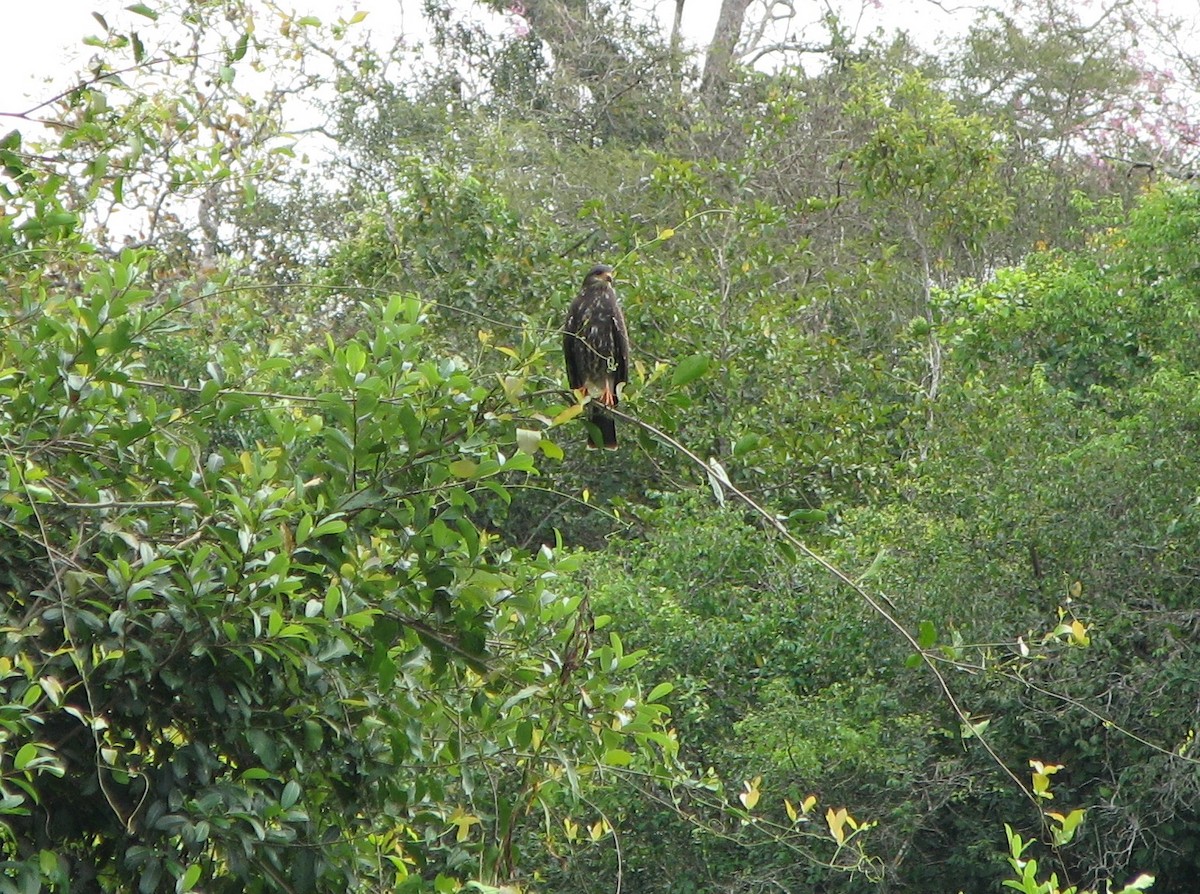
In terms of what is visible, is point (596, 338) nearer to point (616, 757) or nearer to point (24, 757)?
point (616, 757)

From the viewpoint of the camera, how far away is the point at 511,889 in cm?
297

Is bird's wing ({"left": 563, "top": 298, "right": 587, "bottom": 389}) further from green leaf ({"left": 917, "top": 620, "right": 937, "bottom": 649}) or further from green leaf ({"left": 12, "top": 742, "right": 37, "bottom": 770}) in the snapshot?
green leaf ({"left": 12, "top": 742, "right": 37, "bottom": 770})

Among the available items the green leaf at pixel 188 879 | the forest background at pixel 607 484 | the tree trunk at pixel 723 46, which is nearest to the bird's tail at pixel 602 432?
the forest background at pixel 607 484

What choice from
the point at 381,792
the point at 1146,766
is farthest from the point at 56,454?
the point at 1146,766

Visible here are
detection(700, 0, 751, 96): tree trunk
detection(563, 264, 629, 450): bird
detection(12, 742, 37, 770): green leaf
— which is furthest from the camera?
detection(700, 0, 751, 96): tree trunk

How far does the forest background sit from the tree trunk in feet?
0.26

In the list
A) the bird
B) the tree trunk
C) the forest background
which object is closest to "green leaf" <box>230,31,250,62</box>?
the forest background

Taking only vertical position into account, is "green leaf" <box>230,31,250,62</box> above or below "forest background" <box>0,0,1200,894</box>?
above

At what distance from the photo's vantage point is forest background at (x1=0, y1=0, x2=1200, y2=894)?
297 centimetres

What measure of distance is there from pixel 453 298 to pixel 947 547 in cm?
305

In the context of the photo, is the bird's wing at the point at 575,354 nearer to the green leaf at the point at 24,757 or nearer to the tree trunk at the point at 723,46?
the green leaf at the point at 24,757

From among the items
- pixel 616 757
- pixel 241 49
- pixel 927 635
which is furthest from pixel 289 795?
pixel 241 49

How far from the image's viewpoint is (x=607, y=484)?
9672mm

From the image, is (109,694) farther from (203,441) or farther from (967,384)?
(967,384)
